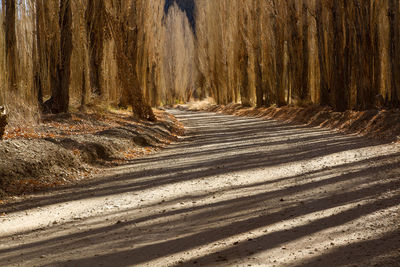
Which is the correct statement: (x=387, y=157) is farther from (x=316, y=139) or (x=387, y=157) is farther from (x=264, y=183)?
(x=316, y=139)

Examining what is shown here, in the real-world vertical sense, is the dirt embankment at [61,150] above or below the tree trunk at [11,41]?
below

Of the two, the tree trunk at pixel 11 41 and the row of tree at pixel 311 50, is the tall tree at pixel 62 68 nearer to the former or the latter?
the tree trunk at pixel 11 41

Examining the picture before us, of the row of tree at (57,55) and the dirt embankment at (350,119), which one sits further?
the row of tree at (57,55)

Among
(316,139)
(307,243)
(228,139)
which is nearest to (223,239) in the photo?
(307,243)

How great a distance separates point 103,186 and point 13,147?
1.22 meters

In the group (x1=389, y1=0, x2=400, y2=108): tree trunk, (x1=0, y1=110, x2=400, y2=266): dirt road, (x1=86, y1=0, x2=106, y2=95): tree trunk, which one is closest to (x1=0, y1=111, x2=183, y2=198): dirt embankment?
(x1=0, y1=110, x2=400, y2=266): dirt road

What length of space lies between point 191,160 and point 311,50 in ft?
35.5

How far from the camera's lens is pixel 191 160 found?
288 inches

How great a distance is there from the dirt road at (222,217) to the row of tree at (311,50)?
5334 mm

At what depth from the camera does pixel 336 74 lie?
1299 cm

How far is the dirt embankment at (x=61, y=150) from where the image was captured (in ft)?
17.4

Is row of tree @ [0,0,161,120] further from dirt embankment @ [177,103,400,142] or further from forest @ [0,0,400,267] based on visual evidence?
dirt embankment @ [177,103,400,142]

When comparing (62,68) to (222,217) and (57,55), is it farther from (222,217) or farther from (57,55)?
(222,217)

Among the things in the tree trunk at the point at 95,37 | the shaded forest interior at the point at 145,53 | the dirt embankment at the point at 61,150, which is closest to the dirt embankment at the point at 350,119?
the shaded forest interior at the point at 145,53
